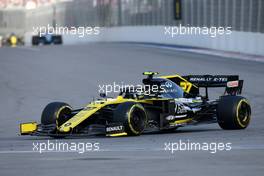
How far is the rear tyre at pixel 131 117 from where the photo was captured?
1411 cm

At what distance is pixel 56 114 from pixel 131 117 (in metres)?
1.67

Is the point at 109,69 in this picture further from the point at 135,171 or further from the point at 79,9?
the point at 79,9

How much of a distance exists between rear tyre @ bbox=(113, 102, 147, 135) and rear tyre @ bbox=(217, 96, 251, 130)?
1538 millimetres

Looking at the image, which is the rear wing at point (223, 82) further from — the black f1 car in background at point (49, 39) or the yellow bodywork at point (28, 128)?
the black f1 car in background at point (49, 39)

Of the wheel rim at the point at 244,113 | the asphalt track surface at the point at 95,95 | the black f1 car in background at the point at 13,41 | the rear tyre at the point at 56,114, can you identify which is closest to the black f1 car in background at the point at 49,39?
the black f1 car in background at the point at 13,41

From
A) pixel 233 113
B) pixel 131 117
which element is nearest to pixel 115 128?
pixel 131 117

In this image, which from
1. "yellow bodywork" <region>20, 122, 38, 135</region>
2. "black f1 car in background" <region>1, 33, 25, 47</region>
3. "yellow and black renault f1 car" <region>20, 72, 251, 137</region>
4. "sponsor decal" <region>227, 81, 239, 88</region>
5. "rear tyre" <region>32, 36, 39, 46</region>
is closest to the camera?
"yellow and black renault f1 car" <region>20, 72, 251, 137</region>

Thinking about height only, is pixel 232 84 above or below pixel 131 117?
above

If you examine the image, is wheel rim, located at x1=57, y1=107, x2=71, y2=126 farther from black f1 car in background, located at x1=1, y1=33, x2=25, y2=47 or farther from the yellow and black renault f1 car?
black f1 car in background, located at x1=1, y1=33, x2=25, y2=47

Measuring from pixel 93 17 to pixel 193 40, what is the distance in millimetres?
26583

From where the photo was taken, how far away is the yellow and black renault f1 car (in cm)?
1434

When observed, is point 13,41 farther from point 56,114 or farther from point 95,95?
point 56,114

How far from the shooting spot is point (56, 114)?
15.2 metres

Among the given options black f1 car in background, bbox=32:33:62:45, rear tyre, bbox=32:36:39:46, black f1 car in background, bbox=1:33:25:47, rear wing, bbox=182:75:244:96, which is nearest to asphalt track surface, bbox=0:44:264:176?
rear wing, bbox=182:75:244:96
